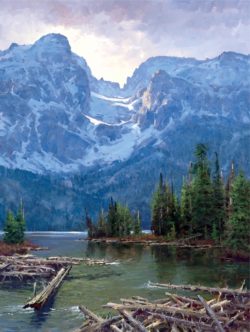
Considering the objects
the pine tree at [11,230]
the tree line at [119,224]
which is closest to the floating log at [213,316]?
the pine tree at [11,230]

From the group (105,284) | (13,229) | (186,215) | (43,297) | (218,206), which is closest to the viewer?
(43,297)

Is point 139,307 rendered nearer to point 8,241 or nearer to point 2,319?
point 2,319

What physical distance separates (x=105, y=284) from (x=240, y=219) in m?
32.1

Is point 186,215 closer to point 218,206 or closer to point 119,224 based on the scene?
point 218,206

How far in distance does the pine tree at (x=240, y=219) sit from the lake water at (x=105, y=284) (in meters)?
3.98

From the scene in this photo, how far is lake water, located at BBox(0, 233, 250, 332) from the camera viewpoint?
3484 centimetres

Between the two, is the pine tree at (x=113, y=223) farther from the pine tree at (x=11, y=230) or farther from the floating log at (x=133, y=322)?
the floating log at (x=133, y=322)

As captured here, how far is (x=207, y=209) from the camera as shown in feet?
357

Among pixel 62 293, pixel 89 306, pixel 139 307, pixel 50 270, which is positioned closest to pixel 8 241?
pixel 50 270

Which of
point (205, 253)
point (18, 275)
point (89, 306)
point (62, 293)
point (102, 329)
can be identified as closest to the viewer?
point (102, 329)

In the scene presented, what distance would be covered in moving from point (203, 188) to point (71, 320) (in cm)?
7821

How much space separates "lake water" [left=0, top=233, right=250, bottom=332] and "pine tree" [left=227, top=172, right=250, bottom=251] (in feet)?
13.0

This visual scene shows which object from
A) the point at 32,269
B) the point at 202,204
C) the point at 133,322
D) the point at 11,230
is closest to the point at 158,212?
the point at 202,204

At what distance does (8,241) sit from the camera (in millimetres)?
104000
